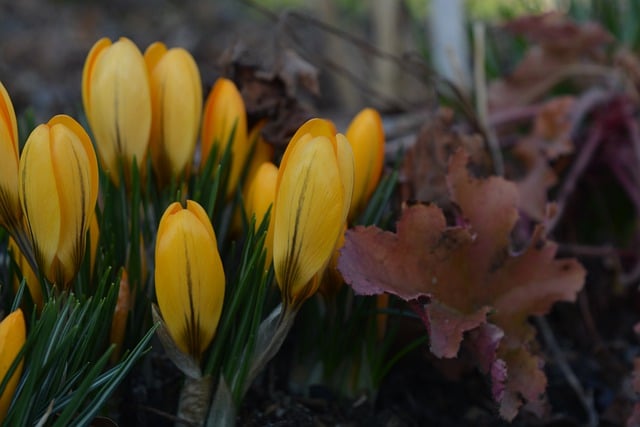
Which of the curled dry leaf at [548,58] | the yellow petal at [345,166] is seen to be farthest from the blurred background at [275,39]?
the yellow petal at [345,166]

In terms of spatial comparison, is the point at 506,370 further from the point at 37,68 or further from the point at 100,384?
the point at 37,68

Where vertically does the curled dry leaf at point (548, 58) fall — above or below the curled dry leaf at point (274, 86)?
below

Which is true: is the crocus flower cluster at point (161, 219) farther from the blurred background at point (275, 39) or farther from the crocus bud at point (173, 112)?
the blurred background at point (275, 39)

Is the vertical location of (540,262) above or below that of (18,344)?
below

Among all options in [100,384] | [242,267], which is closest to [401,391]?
[242,267]

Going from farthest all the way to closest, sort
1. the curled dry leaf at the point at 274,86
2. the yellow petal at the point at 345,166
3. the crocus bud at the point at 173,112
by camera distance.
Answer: the curled dry leaf at the point at 274,86 → the crocus bud at the point at 173,112 → the yellow petal at the point at 345,166

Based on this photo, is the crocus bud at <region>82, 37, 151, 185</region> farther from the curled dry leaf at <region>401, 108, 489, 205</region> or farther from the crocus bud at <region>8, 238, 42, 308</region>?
the curled dry leaf at <region>401, 108, 489, 205</region>

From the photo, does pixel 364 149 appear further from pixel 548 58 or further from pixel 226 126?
pixel 548 58

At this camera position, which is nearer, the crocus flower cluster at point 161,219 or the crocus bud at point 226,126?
the crocus flower cluster at point 161,219
